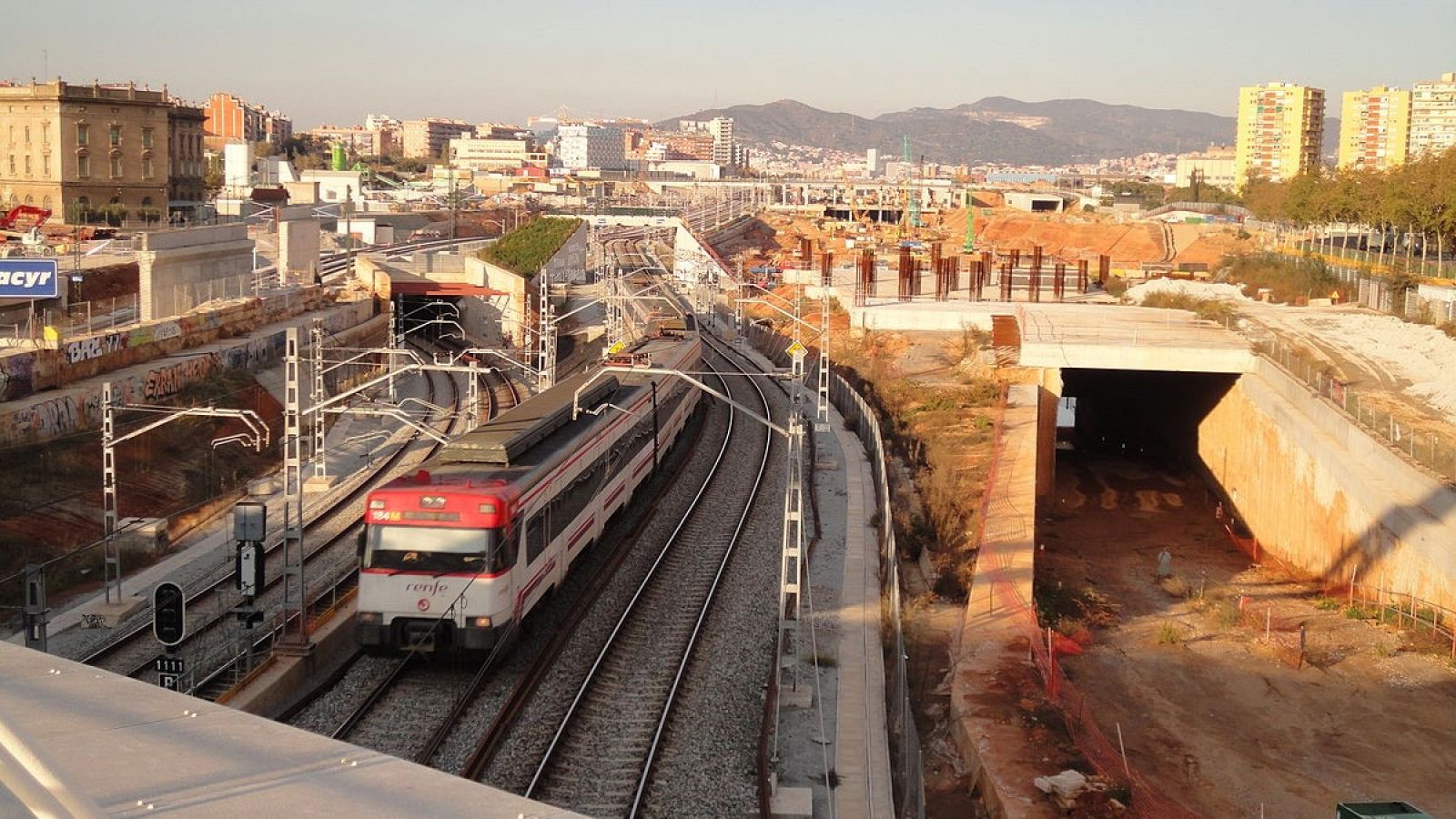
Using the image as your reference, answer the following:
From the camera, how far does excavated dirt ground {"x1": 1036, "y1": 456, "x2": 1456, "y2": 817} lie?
53.5 feet

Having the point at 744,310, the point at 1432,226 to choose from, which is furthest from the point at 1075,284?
the point at 1432,226

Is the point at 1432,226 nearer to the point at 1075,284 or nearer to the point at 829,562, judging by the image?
the point at 1075,284

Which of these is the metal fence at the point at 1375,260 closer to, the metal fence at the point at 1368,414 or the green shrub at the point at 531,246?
the metal fence at the point at 1368,414

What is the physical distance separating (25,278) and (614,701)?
2246 centimetres

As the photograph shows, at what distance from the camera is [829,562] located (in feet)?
75.5

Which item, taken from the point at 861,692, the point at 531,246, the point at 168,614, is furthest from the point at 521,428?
the point at 531,246

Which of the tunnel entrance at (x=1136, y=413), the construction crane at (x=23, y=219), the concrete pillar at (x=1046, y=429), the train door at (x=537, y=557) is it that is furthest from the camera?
the construction crane at (x=23, y=219)

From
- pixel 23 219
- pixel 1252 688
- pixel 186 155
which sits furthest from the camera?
pixel 186 155

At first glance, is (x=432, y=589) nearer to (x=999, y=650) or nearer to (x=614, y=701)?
(x=614, y=701)

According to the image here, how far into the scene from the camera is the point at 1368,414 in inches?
1088

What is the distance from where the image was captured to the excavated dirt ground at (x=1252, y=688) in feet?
53.5

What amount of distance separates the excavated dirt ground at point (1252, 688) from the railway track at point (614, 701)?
564cm

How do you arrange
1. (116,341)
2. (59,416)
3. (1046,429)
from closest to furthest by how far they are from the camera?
(59,416)
(116,341)
(1046,429)

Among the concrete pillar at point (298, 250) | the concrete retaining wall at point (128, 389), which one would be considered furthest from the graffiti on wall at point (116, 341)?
the concrete pillar at point (298, 250)
